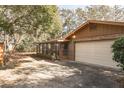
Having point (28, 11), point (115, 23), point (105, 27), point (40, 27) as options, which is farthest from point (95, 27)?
point (28, 11)

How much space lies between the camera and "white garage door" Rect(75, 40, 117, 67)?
15.0 metres

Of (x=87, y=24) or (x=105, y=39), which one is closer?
(x=105, y=39)

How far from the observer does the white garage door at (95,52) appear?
15.0 m

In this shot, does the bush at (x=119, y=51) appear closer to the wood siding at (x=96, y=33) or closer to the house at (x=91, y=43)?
the house at (x=91, y=43)

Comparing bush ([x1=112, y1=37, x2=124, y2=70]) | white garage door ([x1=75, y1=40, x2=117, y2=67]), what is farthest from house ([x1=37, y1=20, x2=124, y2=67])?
bush ([x1=112, y1=37, x2=124, y2=70])

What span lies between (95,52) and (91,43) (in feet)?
3.56

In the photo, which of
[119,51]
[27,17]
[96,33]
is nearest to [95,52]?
[96,33]

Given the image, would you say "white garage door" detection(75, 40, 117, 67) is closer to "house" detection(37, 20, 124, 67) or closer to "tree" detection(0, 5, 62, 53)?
"house" detection(37, 20, 124, 67)

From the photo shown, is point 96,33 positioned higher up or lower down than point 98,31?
lower down

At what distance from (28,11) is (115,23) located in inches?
259

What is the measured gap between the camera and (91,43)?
57.5 ft

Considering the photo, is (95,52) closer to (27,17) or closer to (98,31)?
(98,31)

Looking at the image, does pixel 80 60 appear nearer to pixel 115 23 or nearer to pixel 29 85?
pixel 115 23

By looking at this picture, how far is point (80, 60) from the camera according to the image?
19.5 m
